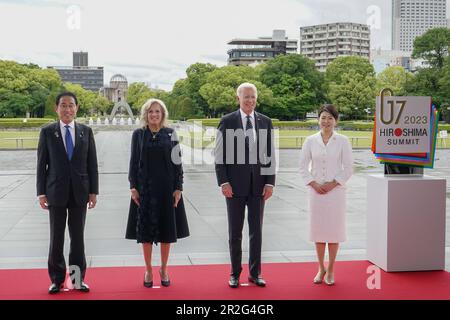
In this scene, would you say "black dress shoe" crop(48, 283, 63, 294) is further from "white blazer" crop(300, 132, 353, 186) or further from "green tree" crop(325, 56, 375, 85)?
"green tree" crop(325, 56, 375, 85)

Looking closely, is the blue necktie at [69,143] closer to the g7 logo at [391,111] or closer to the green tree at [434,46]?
the g7 logo at [391,111]

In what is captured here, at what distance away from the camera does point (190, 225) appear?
9062mm

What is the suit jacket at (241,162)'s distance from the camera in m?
5.38

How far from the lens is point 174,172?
17.8 feet

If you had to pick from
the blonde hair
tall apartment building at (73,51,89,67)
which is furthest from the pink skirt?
tall apartment building at (73,51,89,67)

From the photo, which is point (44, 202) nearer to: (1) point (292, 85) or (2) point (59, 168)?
(2) point (59, 168)

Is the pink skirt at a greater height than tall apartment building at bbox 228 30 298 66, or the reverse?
tall apartment building at bbox 228 30 298 66

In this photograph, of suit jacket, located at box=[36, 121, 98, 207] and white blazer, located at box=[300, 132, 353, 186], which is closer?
suit jacket, located at box=[36, 121, 98, 207]

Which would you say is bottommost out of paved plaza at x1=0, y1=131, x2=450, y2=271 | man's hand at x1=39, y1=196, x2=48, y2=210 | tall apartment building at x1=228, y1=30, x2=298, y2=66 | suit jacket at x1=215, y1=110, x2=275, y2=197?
paved plaza at x1=0, y1=131, x2=450, y2=271

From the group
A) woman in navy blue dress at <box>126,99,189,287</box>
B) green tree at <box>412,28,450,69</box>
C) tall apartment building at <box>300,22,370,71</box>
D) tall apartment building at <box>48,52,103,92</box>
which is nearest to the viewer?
woman in navy blue dress at <box>126,99,189,287</box>

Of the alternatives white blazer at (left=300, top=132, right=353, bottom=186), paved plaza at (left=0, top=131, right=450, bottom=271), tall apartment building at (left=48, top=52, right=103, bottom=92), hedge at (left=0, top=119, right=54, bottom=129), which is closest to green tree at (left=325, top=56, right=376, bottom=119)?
hedge at (left=0, top=119, right=54, bottom=129)

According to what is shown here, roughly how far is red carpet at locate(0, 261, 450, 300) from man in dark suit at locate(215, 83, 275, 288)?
0.27 meters

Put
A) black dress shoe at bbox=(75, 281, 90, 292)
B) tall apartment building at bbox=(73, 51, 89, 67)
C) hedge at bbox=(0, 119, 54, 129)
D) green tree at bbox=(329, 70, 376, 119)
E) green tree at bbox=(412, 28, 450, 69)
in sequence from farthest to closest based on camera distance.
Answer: tall apartment building at bbox=(73, 51, 89, 67)
green tree at bbox=(412, 28, 450, 69)
green tree at bbox=(329, 70, 376, 119)
hedge at bbox=(0, 119, 54, 129)
black dress shoe at bbox=(75, 281, 90, 292)

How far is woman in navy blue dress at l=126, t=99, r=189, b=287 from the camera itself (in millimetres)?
5336
